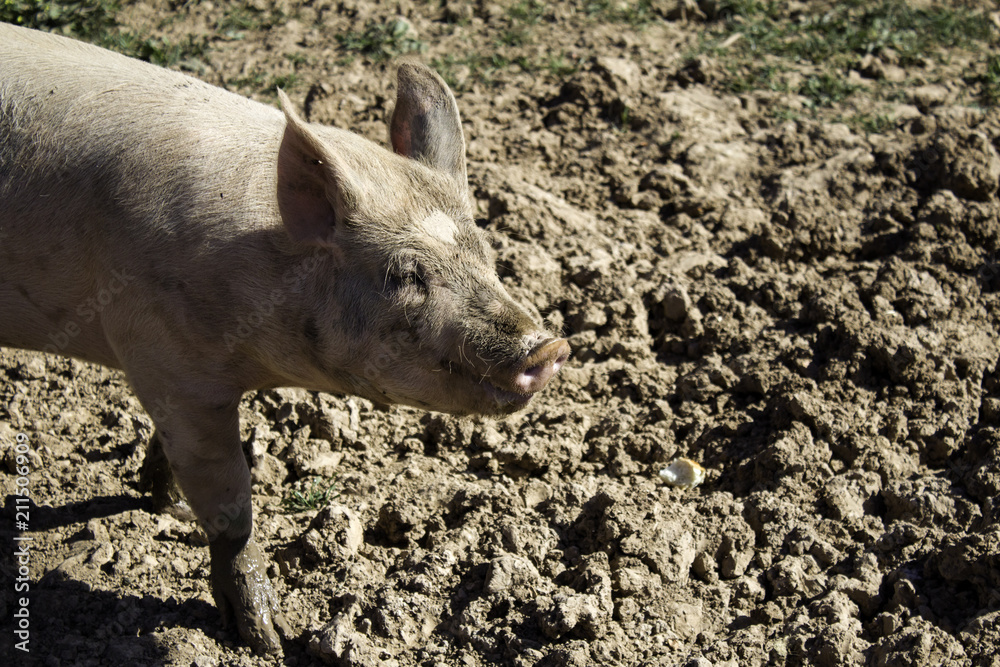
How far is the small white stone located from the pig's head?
1426 millimetres

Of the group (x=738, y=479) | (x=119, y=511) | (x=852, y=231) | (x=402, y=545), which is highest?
(x=852, y=231)

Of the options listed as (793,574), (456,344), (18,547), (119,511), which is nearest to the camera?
(456,344)

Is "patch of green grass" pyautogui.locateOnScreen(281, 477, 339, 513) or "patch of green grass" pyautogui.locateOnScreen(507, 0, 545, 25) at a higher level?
"patch of green grass" pyautogui.locateOnScreen(507, 0, 545, 25)

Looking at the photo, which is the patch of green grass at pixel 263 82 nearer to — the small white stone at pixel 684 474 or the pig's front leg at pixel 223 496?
the pig's front leg at pixel 223 496

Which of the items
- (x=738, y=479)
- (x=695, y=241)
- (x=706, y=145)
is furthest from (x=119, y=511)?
(x=706, y=145)

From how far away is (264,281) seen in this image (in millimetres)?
3535

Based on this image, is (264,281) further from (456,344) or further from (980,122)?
(980,122)

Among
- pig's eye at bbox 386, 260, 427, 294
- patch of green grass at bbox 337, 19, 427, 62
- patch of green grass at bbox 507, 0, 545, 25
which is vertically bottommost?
patch of green grass at bbox 337, 19, 427, 62

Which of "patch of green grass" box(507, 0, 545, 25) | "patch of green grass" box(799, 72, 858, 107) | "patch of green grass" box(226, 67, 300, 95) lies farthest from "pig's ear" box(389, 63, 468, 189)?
"patch of green grass" box(507, 0, 545, 25)

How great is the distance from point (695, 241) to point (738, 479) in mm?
1849

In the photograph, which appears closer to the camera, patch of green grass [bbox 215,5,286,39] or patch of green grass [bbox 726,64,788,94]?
patch of green grass [bbox 726,64,788,94]

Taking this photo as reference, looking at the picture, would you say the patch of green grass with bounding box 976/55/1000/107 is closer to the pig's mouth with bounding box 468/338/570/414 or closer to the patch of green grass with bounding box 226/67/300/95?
the patch of green grass with bounding box 226/67/300/95

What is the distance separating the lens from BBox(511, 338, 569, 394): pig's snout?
3215 millimetres

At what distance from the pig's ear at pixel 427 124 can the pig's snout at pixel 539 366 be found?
97 centimetres
